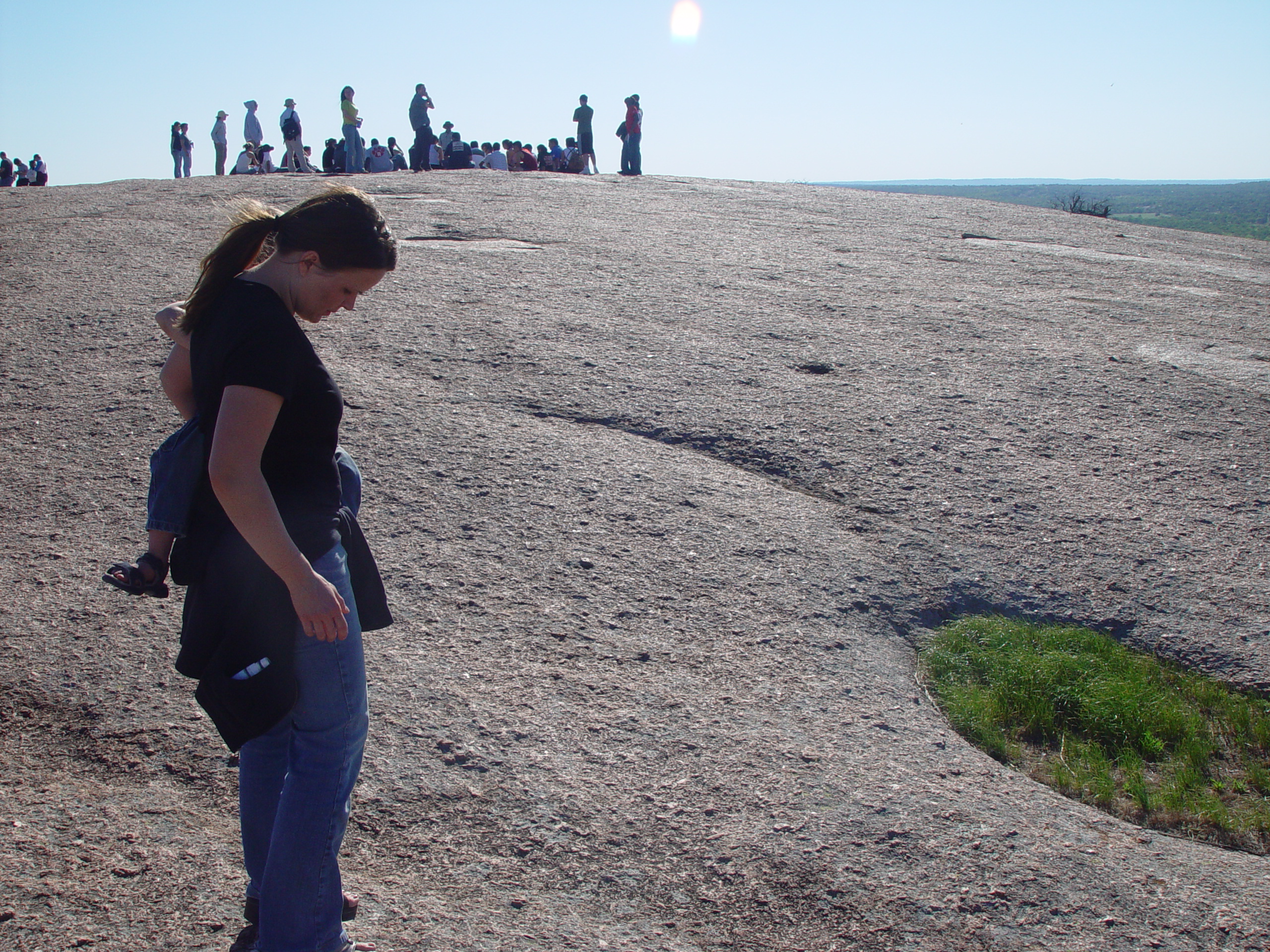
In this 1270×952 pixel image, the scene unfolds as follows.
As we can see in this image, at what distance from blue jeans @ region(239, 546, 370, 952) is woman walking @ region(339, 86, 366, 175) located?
56.6 ft

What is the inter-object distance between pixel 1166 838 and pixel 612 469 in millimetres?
2715

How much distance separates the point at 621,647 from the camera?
11.0 ft

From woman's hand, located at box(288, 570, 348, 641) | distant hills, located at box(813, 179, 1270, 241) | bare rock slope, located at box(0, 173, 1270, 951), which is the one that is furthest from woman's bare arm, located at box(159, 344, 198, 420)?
distant hills, located at box(813, 179, 1270, 241)

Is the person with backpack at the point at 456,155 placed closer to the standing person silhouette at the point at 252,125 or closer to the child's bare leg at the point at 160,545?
the standing person silhouette at the point at 252,125

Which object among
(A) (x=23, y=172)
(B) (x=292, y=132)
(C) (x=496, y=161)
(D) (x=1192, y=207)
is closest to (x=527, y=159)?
(C) (x=496, y=161)

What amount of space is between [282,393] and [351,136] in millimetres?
18698

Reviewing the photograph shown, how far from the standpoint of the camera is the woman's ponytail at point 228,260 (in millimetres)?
1926

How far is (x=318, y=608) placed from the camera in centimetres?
183

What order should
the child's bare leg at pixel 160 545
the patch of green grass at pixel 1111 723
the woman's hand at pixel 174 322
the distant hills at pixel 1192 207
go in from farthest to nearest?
the distant hills at pixel 1192 207
the patch of green grass at pixel 1111 723
the child's bare leg at pixel 160 545
the woman's hand at pixel 174 322

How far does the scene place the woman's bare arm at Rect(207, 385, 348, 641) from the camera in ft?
5.71

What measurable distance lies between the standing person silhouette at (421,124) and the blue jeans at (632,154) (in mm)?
4226

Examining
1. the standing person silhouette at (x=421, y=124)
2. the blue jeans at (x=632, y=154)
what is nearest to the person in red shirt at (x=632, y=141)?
the blue jeans at (x=632, y=154)

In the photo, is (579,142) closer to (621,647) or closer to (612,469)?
(612,469)

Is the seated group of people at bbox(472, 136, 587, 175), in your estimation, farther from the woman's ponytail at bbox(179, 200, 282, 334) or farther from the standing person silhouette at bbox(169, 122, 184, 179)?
the woman's ponytail at bbox(179, 200, 282, 334)
